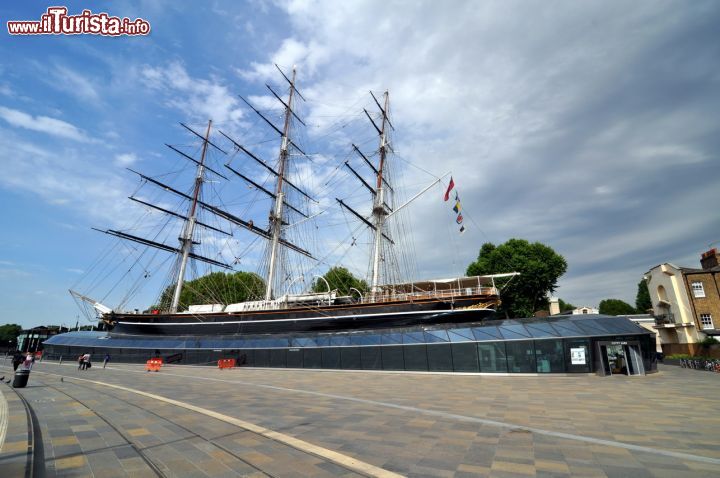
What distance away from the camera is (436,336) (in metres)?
23.4

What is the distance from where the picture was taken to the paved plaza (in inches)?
220

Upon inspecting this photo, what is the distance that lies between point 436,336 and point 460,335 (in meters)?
1.64

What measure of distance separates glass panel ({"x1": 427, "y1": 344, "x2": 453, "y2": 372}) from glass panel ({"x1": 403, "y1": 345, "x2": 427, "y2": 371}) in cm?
37

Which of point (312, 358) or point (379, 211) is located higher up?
point (379, 211)

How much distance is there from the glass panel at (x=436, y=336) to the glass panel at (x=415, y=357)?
70 centimetres

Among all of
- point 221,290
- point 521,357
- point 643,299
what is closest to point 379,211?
point 521,357

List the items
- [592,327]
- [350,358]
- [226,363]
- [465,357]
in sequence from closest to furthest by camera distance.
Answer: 1. [592,327]
2. [465,357]
3. [350,358]
4. [226,363]

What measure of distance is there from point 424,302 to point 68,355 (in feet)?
145

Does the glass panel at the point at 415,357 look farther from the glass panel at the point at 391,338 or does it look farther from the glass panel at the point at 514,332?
the glass panel at the point at 514,332

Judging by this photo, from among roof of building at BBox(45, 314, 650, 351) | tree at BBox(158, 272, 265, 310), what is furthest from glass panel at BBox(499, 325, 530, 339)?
tree at BBox(158, 272, 265, 310)

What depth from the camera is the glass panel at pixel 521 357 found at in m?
20.5

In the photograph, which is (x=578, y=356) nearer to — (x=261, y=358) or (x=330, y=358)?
(x=330, y=358)

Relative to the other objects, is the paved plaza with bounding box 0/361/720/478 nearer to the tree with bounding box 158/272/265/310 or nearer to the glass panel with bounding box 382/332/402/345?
the glass panel with bounding box 382/332/402/345

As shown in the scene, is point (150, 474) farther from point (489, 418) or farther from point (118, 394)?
point (118, 394)
